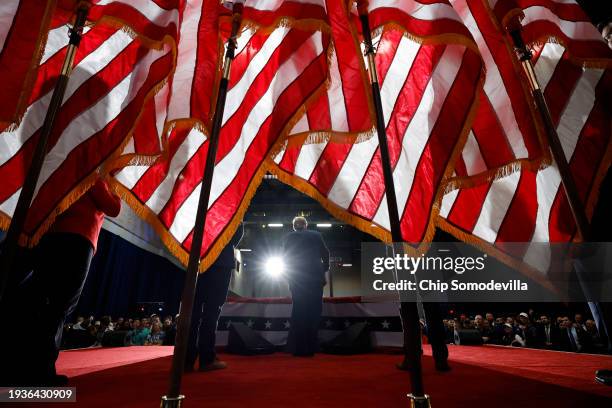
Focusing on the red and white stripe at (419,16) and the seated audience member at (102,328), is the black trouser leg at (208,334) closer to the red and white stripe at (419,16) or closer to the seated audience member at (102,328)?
the red and white stripe at (419,16)

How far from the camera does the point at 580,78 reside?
1.58 meters

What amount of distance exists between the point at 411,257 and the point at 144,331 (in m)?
7.33

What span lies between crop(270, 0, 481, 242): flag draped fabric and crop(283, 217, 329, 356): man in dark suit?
1.76 m

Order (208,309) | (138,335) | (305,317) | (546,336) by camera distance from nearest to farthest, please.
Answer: (208,309)
(305,317)
(546,336)
(138,335)

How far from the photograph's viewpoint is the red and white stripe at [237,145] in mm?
1385

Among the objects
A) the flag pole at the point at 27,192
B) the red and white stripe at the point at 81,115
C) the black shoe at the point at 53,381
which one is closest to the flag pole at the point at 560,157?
the red and white stripe at the point at 81,115

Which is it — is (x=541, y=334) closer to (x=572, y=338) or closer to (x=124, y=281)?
(x=572, y=338)

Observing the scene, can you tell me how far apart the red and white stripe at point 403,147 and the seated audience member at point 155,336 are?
6.95 m

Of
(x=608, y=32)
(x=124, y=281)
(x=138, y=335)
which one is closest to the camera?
(x=608, y=32)

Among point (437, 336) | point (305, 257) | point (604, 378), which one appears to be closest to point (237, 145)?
point (437, 336)

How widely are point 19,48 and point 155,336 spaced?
24.2 feet

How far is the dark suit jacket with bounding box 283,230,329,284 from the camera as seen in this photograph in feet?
10.5

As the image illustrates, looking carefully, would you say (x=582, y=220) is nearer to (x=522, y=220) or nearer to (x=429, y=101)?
(x=522, y=220)

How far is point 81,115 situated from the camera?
4.52 feet
